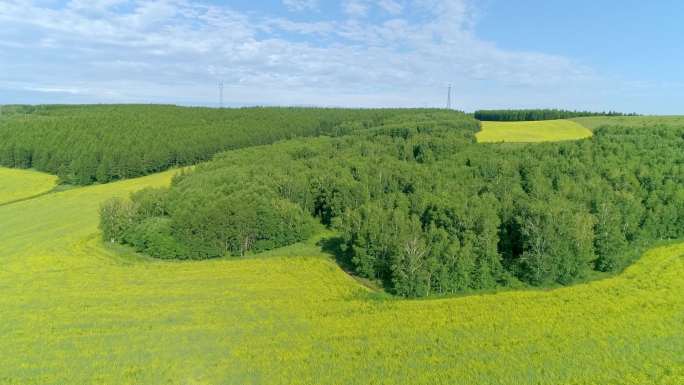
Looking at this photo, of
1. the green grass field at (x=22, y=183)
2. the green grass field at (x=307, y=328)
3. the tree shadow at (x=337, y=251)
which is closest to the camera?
the green grass field at (x=307, y=328)

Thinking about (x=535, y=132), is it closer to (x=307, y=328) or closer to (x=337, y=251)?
(x=337, y=251)

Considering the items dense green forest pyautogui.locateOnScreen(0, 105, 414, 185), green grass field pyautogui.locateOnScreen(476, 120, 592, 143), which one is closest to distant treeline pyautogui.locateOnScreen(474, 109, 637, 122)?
green grass field pyautogui.locateOnScreen(476, 120, 592, 143)

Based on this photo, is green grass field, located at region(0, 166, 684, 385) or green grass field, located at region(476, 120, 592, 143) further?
green grass field, located at region(476, 120, 592, 143)

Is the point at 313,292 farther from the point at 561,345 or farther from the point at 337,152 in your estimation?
the point at 337,152

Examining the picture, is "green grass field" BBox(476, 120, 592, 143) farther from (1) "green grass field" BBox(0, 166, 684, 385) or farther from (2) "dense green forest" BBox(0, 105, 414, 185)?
(2) "dense green forest" BBox(0, 105, 414, 185)

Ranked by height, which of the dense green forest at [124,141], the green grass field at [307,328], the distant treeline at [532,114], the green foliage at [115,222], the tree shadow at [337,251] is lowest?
the green grass field at [307,328]

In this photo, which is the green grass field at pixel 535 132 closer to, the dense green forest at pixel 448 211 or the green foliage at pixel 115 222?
the dense green forest at pixel 448 211

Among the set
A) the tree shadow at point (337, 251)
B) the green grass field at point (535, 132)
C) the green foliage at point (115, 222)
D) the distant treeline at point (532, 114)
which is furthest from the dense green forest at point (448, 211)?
the distant treeline at point (532, 114)
